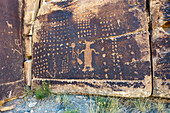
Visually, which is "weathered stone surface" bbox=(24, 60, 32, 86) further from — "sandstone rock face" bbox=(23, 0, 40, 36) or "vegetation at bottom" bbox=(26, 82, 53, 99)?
"sandstone rock face" bbox=(23, 0, 40, 36)

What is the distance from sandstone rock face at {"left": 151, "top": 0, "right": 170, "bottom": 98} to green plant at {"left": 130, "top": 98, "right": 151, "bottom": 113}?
6.6 inches

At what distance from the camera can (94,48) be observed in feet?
7.14

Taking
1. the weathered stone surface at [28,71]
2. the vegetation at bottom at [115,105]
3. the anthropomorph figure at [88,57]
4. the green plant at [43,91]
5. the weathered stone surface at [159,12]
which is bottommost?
the vegetation at bottom at [115,105]

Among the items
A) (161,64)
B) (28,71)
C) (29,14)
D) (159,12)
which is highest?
(29,14)

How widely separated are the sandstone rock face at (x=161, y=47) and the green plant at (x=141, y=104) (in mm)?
168

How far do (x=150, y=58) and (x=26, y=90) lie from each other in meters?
2.22

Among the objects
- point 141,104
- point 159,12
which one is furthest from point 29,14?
point 141,104

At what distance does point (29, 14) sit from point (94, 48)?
1660mm

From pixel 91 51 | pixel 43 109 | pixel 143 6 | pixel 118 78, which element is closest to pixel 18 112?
pixel 43 109

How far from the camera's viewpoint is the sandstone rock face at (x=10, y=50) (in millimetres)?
2217

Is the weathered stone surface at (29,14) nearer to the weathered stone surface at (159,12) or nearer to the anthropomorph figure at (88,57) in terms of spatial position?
the anthropomorph figure at (88,57)

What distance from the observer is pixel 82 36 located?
2.28 m

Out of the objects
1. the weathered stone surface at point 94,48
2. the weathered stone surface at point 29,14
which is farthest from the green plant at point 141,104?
the weathered stone surface at point 29,14

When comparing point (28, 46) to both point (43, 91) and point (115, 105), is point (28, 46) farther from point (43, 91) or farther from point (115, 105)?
point (115, 105)
